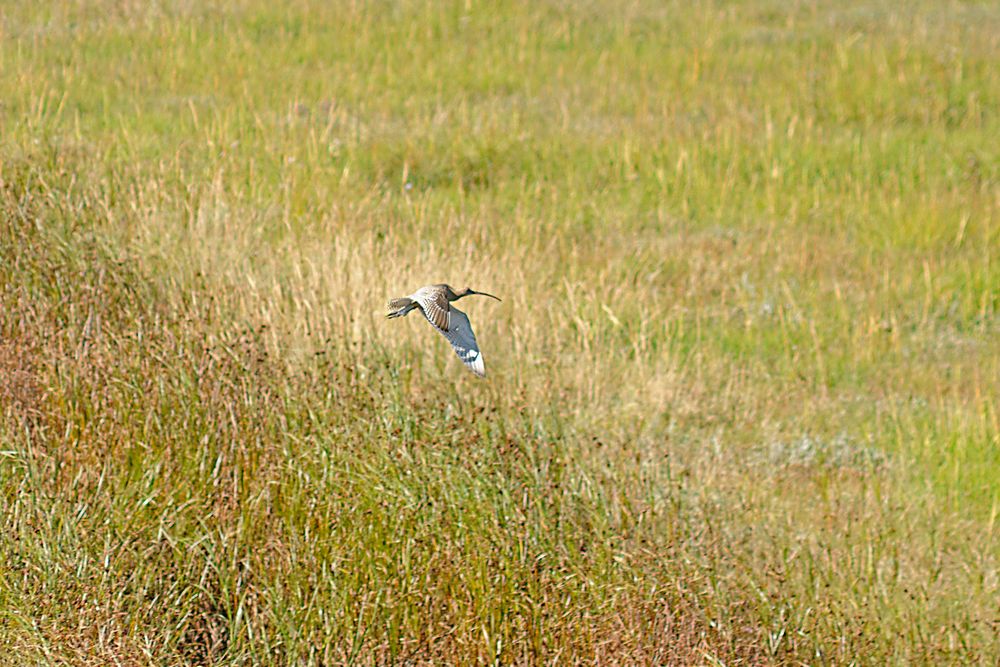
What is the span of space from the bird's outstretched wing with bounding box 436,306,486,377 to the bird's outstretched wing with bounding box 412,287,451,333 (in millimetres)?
15

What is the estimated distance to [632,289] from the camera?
5.49 meters

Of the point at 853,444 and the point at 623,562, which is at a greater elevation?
the point at 623,562

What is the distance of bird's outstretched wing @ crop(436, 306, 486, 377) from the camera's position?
2.27 m

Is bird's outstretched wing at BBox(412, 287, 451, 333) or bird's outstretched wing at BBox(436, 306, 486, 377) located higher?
bird's outstretched wing at BBox(412, 287, 451, 333)

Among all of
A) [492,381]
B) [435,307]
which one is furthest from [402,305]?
[492,381]

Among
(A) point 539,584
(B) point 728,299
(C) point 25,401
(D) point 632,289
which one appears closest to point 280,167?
(D) point 632,289

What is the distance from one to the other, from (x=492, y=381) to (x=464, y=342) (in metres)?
1.47

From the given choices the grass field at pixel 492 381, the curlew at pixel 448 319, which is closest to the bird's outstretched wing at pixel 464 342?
the curlew at pixel 448 319

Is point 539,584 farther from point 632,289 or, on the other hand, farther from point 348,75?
point 348,75

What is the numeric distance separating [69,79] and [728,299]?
4204 millimetres

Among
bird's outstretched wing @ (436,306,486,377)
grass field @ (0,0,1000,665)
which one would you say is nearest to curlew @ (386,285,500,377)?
bird's outstretched wing @ (436,306,486,377)

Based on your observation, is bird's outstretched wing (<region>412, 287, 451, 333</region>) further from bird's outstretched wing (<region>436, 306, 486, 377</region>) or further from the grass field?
the grass field

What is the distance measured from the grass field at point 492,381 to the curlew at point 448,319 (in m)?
0.66

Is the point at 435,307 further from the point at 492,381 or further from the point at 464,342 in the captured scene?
the point at 492,381
